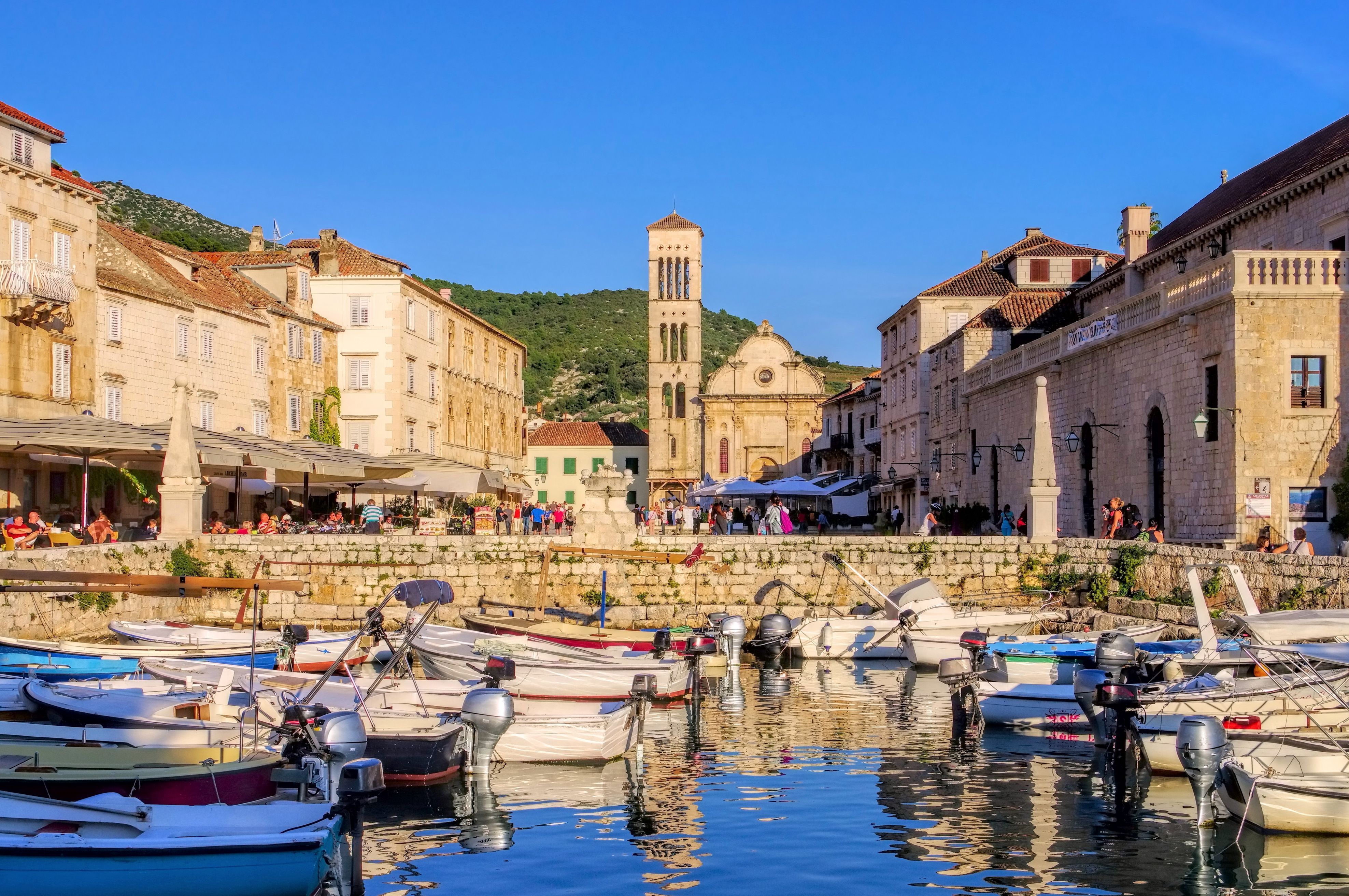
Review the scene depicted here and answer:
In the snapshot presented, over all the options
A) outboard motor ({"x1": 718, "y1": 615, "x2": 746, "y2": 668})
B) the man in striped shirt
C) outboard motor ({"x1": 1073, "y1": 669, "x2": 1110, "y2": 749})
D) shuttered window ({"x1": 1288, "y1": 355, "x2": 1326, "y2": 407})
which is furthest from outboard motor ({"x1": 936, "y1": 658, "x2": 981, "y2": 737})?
the man in striped shirt

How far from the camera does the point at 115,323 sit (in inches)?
1538

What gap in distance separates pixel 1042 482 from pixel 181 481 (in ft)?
65.5

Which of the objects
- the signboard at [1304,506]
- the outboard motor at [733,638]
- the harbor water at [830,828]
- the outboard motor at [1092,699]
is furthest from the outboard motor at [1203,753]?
the signboard at [1304,506]

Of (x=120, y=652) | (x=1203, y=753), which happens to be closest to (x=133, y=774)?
(x=1203, y=753)

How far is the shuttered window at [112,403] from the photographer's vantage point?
1522 inches

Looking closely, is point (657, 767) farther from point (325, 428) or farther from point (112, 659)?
point (325, 428)

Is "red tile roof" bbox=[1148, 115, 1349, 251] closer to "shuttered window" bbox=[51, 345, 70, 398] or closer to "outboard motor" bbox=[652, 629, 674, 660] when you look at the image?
"outboard motor" bbox=[652, 629, 674, 660]

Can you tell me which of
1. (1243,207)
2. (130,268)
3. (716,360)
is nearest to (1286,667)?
(1243,207)

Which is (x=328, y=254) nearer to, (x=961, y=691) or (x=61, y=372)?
(x=61, y=372)

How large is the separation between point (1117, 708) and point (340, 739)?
8.69m

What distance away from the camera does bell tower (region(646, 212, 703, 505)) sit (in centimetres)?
9694

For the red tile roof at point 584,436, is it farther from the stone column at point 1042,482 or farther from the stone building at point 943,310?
the stone column at point 1042,482

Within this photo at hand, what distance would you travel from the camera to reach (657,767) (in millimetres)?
16688

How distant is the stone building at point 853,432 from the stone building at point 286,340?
3000 cm
